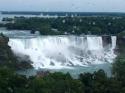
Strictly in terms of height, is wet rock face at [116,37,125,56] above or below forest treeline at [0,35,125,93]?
below

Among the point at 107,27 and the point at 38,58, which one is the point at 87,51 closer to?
the point at 38,58

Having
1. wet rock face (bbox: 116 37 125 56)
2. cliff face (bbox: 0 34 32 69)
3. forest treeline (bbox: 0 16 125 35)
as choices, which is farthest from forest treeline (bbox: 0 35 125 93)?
forest treeline (bbox: 0 16 125 35)

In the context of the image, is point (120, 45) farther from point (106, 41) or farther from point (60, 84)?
point (60, 84)

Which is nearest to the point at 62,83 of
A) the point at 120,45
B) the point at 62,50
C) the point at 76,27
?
the point at 62,50

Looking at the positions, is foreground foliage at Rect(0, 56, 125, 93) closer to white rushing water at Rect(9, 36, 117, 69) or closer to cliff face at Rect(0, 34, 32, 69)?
cliff face at Rect(0, 34, 32, 69)

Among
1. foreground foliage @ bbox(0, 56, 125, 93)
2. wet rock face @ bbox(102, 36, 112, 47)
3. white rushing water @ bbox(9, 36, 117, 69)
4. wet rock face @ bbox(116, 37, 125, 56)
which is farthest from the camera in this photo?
wet rock face @ bbox(102, 36, 112, 47)

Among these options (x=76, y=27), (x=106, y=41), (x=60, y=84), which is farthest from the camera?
(x=76, y=27)

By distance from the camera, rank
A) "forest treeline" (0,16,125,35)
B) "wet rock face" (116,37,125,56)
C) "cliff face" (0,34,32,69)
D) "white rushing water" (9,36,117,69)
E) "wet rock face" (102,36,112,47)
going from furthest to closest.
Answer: "forest treeline" (0,16,125,35)
"wet rock face" (102,36,112,47)
"wet rock face" (116,37,125,56)
"white rushing water" (9,36,117,69)
"cliff face" (0,34,32,69)
